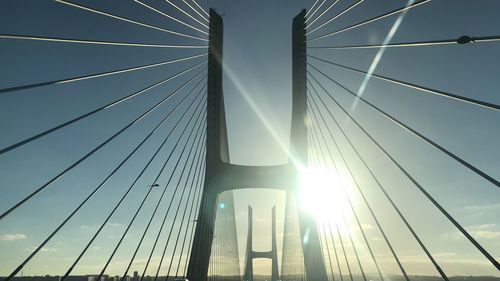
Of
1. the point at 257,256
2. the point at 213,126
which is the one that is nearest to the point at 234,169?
the point at 213,126

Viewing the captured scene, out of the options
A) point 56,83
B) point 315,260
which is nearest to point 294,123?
point 315,260

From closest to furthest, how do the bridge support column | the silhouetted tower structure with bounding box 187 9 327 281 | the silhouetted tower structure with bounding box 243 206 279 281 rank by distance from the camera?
the silhouetted tower structure with bounding box 187 9 327 281 → the bridge support column → the silhouetted tower structure with bounding box 243 206 279 281

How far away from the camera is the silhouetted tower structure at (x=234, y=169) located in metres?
Result: 20.7

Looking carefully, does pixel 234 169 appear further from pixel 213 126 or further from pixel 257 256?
pixel 257 256

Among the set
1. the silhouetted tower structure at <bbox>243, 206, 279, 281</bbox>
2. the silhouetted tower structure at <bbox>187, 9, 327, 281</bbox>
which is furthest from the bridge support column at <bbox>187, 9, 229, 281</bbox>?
the silhouetted tower structure at <bbox>243, 206, 279, 281</bbox>

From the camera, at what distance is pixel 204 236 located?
71.6ft

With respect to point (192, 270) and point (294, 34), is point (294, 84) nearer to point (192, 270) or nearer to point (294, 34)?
point (294, 34)

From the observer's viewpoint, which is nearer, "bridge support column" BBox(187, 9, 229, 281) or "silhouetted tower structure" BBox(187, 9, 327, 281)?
"silhouetted tower structure" BBox(187, 9, 327, 281)

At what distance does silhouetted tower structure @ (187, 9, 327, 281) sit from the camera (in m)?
20.7

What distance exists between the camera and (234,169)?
2512 centimetres

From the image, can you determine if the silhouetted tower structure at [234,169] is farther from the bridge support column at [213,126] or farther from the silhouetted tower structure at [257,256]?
the silhouetted tower structure at [257,256]

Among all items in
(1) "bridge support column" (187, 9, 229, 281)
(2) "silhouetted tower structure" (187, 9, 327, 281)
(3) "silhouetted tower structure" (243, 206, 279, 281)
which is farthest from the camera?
(3) "silhouetted tower structure" (243, 206, 279, 281)

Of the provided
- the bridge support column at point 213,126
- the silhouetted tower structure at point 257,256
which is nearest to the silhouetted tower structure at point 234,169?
the bridge support column at point 213,126

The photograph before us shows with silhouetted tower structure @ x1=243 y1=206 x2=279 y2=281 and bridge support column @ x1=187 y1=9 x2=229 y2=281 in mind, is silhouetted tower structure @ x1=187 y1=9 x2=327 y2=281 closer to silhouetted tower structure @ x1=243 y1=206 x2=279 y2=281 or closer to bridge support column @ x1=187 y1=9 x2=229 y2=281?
bridge support column @ x1=187 y1=9 x2=229 y2=281
